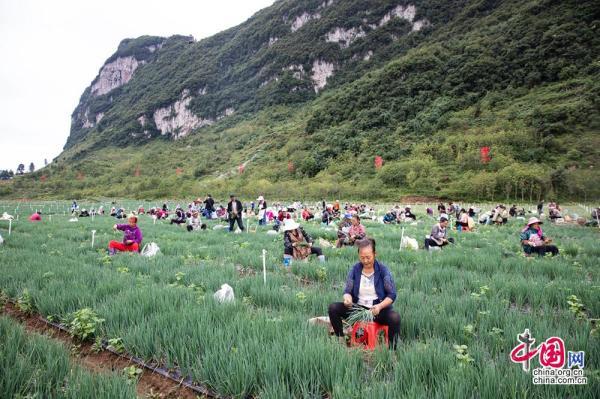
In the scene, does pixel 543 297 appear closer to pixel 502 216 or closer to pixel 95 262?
pixel 95 262

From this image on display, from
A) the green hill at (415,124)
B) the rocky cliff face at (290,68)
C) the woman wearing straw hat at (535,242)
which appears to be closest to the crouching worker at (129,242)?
the woman wearing straw hat at (535,242)

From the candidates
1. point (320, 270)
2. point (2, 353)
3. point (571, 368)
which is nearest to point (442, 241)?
point (320, 270)

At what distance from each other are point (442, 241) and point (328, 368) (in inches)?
286

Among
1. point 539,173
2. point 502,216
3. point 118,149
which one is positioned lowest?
point 502,216

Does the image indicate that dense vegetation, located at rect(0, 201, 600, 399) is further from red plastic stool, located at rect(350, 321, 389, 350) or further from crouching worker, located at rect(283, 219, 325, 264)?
crouching worker, located at rect(283, 219, 325, 264)

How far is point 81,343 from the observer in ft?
10.9

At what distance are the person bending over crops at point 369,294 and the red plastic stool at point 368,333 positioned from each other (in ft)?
0.25

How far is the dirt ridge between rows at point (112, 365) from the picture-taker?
2.46m

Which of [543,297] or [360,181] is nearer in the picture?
[543,297]

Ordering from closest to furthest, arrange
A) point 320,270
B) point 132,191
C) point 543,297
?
A: point 543,297 → point 320,270 → point 132,191

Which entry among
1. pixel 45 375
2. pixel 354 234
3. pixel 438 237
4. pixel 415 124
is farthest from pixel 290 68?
pixel 45 375

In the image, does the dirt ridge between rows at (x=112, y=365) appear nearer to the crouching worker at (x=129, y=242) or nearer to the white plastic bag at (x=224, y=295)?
the white plastic bag at (x=224, y=295)

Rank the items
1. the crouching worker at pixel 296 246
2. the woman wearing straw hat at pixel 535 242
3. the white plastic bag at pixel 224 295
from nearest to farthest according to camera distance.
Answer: the white plastic bag at pixel 224 295, the crouching worker at pixel 296 246, the woman wearing straw hat at pixel 535 242

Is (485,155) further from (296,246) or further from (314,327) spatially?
(314,327)
